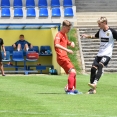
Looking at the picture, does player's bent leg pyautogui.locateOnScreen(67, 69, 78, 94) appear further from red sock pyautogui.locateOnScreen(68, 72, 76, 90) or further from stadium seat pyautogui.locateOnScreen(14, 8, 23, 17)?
stadium seat pyautogui.locateOnScreen(14, 8, 23, 17)

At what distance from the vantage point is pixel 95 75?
A: 52.5ft

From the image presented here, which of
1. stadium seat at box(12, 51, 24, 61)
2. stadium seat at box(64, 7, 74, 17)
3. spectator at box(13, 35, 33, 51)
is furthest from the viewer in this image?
stadium seat at box(64, 7, 74, 17)

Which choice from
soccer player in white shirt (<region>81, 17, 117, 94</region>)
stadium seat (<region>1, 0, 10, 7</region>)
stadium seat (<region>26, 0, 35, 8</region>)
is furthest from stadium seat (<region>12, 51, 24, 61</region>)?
soccer player in white shirt (<region>81, 17, 117, 94</region>)

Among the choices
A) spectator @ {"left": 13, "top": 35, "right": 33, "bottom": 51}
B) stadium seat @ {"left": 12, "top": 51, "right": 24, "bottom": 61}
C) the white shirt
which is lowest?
stadium seat @ {"left": 12, "top": 51, "right": 24, "bottom": 61}

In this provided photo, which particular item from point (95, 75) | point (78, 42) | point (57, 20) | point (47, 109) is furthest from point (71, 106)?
point (57, 20)

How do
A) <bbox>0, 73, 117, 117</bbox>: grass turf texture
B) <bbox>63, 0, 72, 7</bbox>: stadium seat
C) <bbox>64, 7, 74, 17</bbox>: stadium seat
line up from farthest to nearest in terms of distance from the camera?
<bbox>63, 0, 72, 7</bbox>: stadium seat → <bbox>64, 7, 74, 17</bbox>: stadium seat → <bbox>0, 73, 117, 117</bbox>: grass turf texture

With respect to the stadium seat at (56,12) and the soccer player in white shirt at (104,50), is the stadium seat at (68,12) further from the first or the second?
the soccer player in white shirt at (104,50)

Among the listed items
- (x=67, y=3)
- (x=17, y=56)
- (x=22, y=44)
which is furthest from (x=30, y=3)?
(x=17, y=56)

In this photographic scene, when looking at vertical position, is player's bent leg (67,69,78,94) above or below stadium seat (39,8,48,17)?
below

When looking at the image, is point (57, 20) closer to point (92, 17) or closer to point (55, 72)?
point (92, 17)

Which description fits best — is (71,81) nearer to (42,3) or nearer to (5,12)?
(5,12)

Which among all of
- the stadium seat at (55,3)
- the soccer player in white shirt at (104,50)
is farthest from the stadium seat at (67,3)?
the soccer player in white shirt at (104,50)

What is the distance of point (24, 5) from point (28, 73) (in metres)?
8.34

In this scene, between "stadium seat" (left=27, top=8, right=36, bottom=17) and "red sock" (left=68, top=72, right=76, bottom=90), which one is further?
"stadium seat" (left=27, top=8, right=36, bottom=17)
